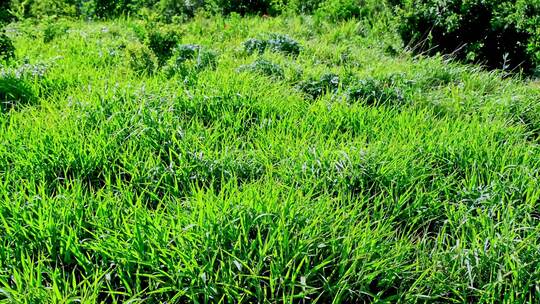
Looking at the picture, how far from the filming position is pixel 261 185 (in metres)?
2.64

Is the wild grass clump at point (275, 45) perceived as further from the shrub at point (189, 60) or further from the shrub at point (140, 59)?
the shrub at point (140, 59)

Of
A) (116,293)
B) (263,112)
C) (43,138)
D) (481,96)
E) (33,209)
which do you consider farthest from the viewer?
(481,96)

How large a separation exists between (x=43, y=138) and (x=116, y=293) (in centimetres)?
135

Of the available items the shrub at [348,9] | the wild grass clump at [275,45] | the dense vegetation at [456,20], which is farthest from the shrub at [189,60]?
the shrub at [348,9]

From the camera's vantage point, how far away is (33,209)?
2.26 metres

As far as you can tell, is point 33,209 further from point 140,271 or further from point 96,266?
point 140,271

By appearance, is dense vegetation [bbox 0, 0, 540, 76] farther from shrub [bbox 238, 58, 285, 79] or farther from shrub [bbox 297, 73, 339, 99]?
shrub [bbox 297, 73, 339, 99]

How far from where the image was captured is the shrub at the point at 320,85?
428cm

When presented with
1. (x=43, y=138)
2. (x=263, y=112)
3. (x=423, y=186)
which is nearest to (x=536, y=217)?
(x=423, y=186)

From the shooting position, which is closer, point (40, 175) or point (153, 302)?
point (153, 302)

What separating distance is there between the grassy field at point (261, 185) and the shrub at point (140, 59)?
16mm

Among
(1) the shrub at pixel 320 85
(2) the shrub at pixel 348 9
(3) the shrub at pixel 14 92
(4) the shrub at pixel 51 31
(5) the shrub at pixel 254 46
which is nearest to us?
(3) the shrub at pixel 14 92

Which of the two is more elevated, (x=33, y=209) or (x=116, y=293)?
(x=33, y=209)

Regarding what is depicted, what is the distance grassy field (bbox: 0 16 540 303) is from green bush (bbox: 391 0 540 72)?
940mm
